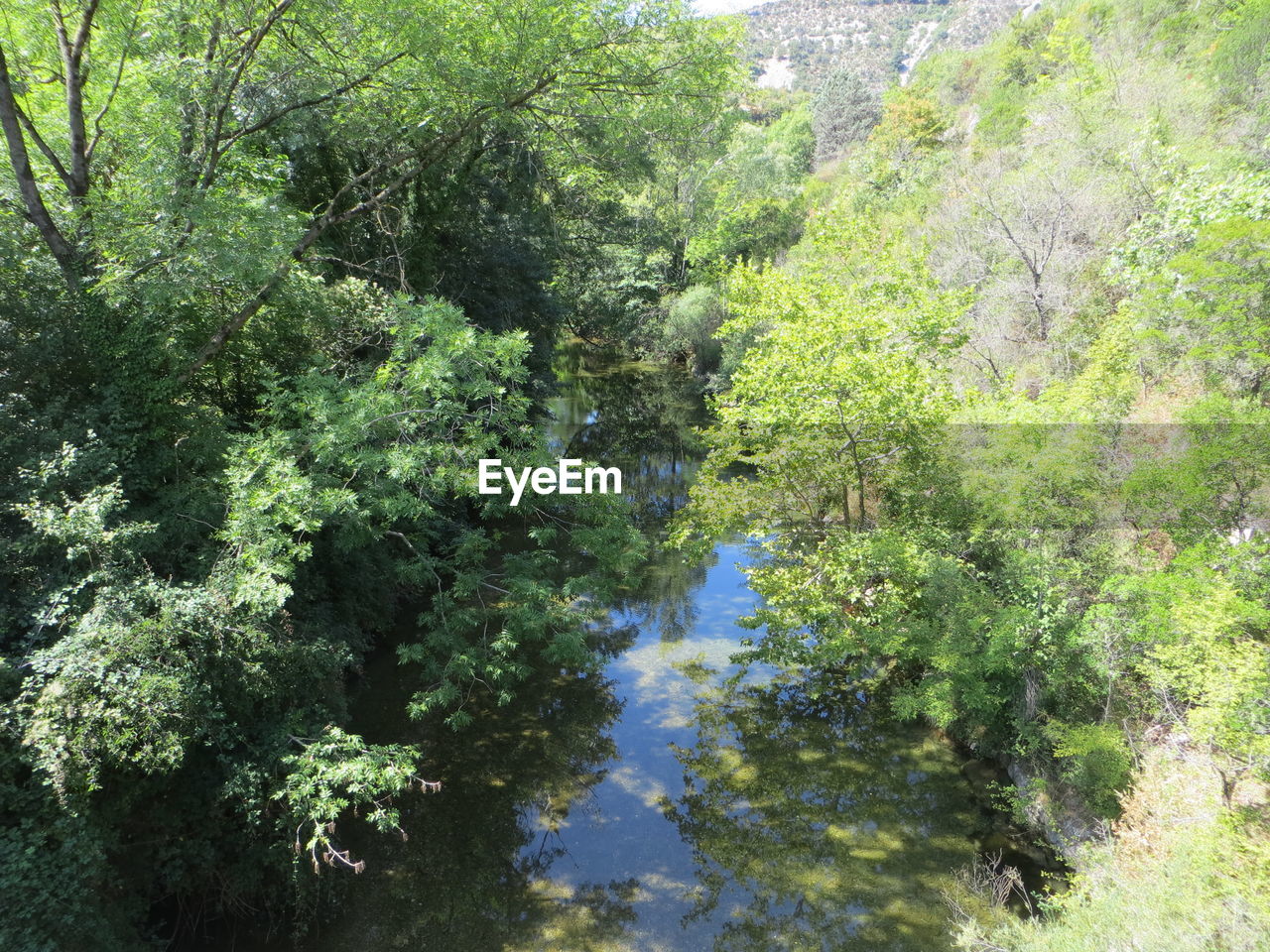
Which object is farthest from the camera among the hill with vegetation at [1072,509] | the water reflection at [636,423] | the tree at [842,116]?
the tree at [842,116]

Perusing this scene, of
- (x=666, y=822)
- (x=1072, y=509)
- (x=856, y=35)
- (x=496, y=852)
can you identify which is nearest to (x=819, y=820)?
(x=666, y=822)

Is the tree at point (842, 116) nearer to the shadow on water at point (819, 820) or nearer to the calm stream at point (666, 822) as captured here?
the shadow on water at point (819, 820)

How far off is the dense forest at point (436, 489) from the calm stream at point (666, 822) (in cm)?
34

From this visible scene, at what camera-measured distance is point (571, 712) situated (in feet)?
39.3

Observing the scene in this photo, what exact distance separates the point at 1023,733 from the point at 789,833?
3.34 metres

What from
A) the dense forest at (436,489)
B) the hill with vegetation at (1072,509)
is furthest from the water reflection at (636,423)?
the dense forest at (436,489)

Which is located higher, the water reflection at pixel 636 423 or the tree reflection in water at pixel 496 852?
the water reflection at pixel 636 423

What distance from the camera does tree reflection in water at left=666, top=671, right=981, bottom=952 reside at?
806 centimetres

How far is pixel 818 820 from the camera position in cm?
960

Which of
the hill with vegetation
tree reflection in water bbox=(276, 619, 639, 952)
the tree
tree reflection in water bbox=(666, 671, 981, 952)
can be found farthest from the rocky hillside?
tree reflection in water bbox=(276, 619, 639, 952)

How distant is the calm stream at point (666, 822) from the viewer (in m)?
8.05

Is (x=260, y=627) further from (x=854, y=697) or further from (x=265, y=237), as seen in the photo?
(x=854, y=697)

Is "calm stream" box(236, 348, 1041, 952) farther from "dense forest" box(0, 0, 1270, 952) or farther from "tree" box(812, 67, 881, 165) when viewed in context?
"tree" box(812, 67, 881, 165)

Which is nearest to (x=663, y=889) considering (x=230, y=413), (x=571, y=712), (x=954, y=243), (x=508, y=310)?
(x=571, y=712)
